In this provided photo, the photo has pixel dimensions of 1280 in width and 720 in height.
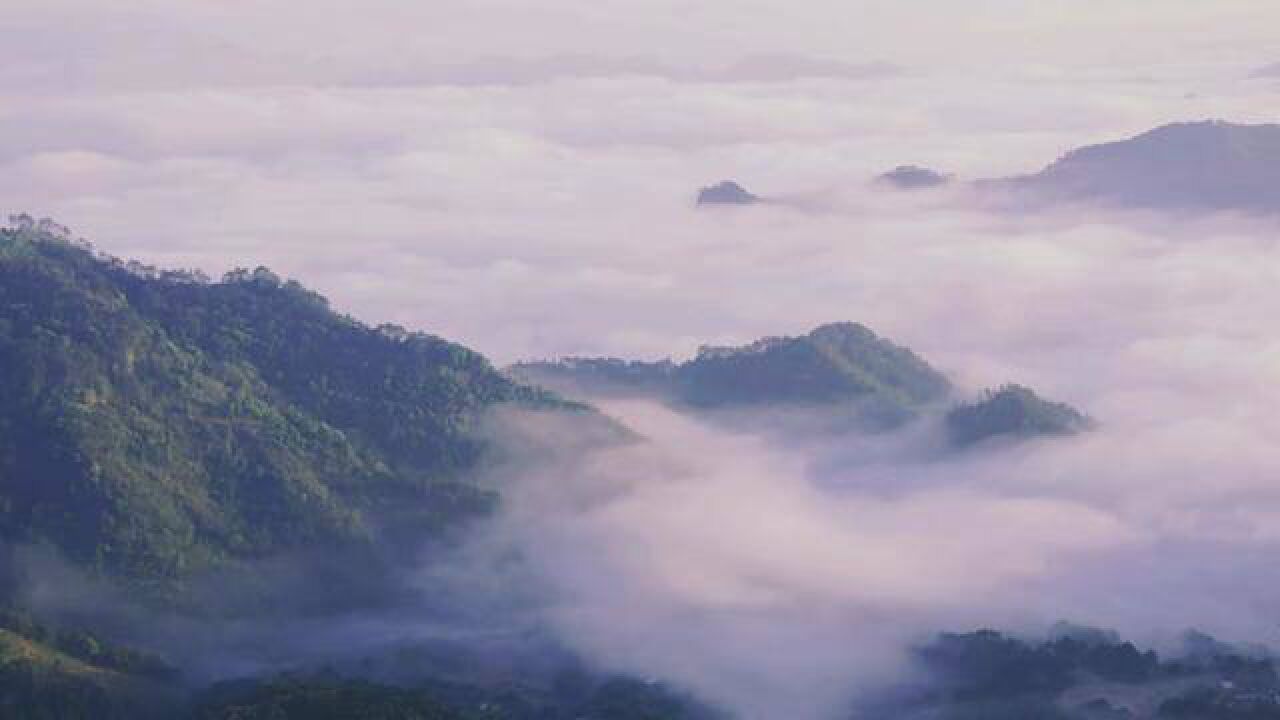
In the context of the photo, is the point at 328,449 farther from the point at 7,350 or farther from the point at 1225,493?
the point at 1225,493

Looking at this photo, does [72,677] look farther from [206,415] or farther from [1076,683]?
[1076,683]

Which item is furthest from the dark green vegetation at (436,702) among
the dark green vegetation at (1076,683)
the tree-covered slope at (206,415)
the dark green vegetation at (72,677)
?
the tree-covered slope at (206,415)

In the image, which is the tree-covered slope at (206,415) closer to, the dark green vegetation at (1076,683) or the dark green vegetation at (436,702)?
the dark green vegetation at (436,702)

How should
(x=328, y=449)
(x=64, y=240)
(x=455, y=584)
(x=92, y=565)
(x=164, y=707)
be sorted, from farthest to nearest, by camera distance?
(x=64, y=240), (x=328, y=449), (x=455, y=584), (x=92, y=565), (x=164, y=707)

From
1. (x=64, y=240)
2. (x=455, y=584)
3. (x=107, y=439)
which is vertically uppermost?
(x=64, y=240)

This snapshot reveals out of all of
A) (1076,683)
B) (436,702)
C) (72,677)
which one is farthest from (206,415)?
(1076,683)

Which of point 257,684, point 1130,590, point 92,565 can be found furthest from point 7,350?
point 1130,590
